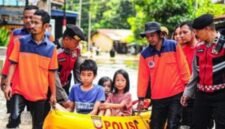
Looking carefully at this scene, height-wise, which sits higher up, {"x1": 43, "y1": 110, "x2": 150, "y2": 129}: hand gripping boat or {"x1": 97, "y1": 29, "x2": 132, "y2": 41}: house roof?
{"x1": 43, "y1": 110, "x2": 150, "y2": 129}: hand gripping boat

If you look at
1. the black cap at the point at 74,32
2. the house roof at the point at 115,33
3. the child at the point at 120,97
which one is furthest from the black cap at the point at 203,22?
the house roof at the point at 115,33

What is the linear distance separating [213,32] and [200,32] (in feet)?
0.48

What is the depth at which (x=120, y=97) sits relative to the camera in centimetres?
759

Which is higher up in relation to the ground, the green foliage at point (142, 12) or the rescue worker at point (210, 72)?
the rescue worker at point (210, 72)

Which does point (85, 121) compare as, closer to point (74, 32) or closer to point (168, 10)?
point (74, 32)

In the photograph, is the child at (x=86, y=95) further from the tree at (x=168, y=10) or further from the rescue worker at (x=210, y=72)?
the tree at (x=168, y=10)

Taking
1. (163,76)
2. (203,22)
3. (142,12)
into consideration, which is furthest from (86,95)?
(142,12)

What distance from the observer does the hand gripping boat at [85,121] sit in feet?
20.6

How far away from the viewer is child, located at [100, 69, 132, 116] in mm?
7403

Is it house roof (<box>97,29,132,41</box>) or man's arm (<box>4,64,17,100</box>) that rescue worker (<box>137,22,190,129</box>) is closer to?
man's arm (<box>4,64,17,100</box>)

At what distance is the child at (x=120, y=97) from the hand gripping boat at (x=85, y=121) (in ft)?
2.04

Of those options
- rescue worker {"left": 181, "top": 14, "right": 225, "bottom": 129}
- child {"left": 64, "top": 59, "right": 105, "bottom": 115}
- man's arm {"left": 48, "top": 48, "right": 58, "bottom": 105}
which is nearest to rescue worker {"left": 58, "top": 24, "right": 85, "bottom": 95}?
child {"left": 64, "top": 59, "right": 105, "bottom": 115}

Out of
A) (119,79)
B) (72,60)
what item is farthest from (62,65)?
(119,79)

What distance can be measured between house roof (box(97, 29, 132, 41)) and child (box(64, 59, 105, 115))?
79762mm
